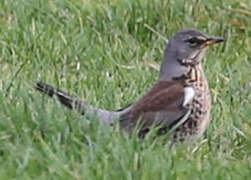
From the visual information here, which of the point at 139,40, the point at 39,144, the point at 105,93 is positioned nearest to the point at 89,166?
the point at 39,144

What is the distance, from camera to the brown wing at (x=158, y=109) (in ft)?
17.4

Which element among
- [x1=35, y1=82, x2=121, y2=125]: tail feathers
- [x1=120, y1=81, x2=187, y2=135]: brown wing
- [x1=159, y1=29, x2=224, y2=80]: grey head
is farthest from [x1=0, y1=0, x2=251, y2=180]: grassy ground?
[x1=159, y1=29, x2=224, y2=80]: grey head

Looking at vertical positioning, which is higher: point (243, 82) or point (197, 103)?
point (197, 103)

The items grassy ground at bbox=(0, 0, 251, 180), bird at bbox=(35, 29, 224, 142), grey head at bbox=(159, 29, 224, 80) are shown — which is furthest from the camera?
grey head at bbox=(159, 29, 224, 80)

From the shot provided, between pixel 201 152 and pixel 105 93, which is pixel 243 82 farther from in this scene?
pixel 201 152

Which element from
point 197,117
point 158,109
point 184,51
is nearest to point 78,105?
point 158,109

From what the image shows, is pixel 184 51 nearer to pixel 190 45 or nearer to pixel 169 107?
pixel 190 45

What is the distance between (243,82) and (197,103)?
1313mm

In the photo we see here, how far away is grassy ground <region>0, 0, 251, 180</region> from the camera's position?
4.63 meters

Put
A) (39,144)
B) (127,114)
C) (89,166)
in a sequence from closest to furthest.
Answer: (89,166) → (39,144) → (127,114)

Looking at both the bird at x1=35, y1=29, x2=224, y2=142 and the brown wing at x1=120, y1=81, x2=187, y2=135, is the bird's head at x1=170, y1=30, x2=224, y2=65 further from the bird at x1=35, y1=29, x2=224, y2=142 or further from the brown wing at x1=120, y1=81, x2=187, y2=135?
the brown wing at x1=120, y1=81, x2=187, y2=135

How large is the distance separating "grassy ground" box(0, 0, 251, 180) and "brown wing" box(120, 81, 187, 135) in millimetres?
221

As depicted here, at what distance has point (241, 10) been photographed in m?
7.71

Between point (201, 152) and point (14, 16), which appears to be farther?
point (14, 16)
